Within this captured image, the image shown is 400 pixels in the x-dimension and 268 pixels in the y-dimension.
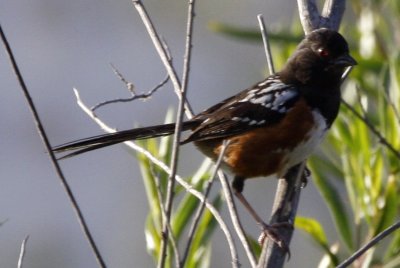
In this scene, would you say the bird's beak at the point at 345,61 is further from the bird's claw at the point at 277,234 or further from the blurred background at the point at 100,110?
the blurred background at the point at 100,110

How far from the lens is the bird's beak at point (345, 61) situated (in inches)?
115

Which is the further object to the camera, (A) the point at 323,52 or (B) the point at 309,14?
(A) the point at 323,52

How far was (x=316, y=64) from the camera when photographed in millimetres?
3037

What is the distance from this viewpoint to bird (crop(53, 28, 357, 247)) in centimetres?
287

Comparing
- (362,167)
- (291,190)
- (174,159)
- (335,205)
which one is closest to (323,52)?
(362,167)

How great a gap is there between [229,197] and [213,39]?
6.04 metres

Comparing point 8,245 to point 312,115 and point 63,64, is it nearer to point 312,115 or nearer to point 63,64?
point 63,64

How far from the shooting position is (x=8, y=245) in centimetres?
665

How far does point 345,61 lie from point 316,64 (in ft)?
0.40

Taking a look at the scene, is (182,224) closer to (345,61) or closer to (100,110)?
(345,61)

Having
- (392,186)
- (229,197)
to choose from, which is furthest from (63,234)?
(229,197)

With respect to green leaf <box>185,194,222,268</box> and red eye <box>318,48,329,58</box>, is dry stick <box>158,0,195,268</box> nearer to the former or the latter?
green leaf <box>185,194,222,268</box>

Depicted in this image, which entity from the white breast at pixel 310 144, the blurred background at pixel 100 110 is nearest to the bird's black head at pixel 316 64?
the white breast at pixel 310 144

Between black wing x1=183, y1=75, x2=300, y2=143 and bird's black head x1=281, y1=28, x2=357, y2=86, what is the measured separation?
0.07 m
